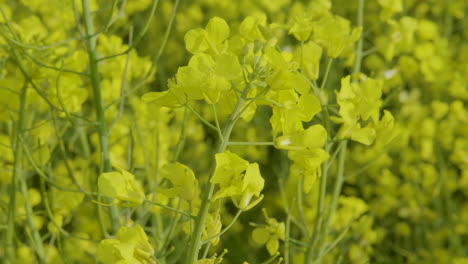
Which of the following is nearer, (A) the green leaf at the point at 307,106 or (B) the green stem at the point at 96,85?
(A) the green leaf at the point at 307,106

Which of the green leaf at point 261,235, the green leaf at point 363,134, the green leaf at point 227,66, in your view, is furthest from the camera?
the green leaf at point 261,235

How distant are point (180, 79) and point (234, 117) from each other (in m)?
0.09

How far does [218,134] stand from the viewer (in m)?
0.82

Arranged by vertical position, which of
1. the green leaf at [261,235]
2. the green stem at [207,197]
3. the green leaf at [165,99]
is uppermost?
the green leaf at [165,99]

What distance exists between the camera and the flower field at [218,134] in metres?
0.84

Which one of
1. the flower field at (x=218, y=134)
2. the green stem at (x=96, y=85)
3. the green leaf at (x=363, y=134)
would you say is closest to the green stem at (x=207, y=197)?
the flower field at (x=218, y=134)

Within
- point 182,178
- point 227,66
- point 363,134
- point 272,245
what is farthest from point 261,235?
point 227,66

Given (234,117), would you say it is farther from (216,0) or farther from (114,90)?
(216,0)

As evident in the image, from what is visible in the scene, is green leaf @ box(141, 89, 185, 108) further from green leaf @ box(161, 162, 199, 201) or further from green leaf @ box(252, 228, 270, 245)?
green leaf @ box(252, 228, 270, 245)

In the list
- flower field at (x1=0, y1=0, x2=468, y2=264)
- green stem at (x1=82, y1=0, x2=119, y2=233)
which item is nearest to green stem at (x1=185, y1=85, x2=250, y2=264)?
flower field at (x1=0, y1=0, x2=468, y2=264)

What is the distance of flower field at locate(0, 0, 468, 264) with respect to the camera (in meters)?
0.84

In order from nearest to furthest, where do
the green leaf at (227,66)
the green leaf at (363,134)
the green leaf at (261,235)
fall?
the green leaf at (227,66)
the green leaf at (363,134)
the green leaf at (261,235)

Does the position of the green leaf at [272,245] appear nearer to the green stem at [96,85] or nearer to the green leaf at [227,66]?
the green stem at [96,85]

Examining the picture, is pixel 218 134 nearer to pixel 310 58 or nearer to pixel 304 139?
pixel 304 139
